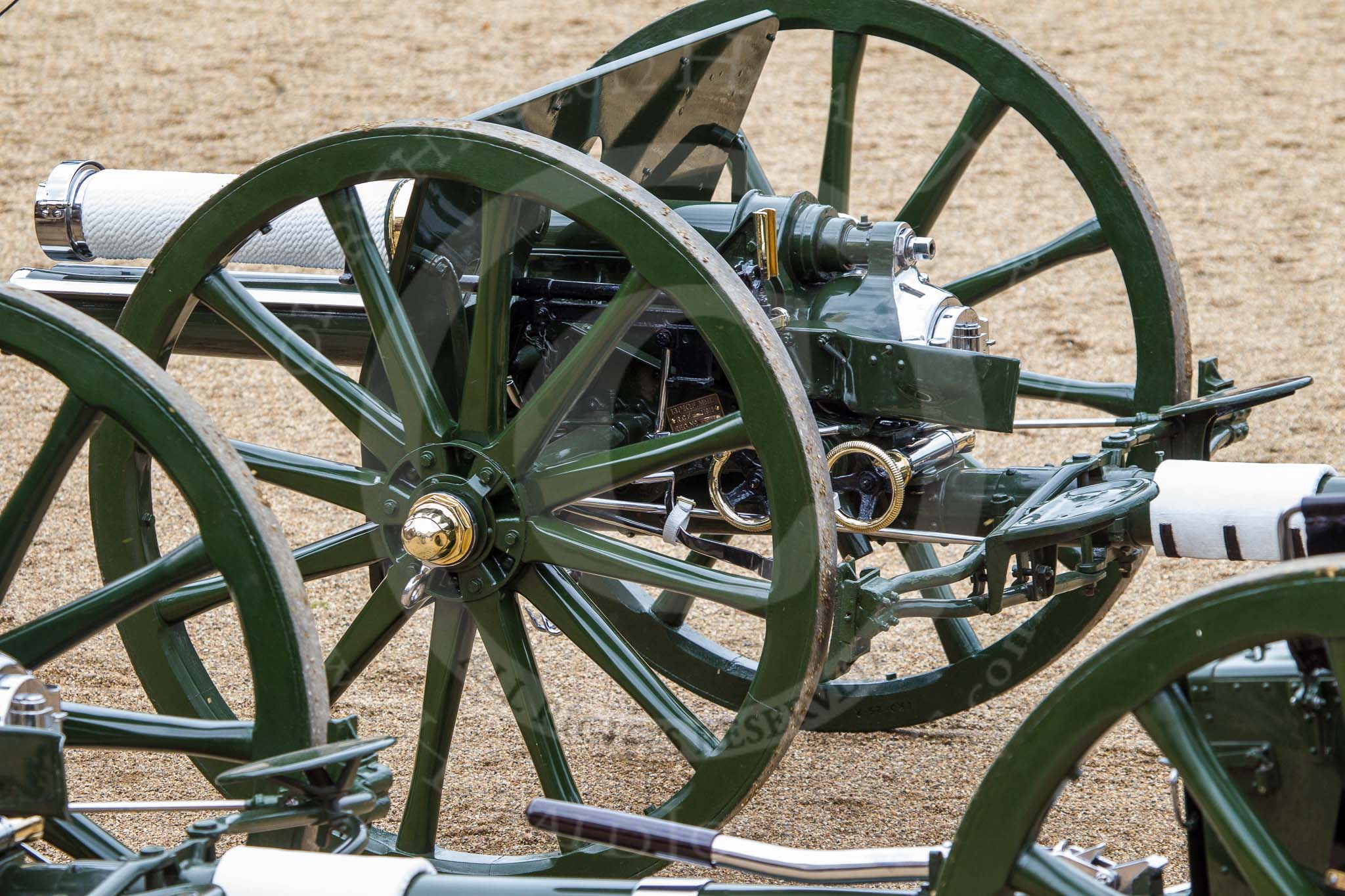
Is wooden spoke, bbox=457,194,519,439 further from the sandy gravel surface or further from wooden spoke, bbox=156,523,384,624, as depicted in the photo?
the sandy gravel surface

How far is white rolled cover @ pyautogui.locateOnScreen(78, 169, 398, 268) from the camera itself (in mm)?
2666

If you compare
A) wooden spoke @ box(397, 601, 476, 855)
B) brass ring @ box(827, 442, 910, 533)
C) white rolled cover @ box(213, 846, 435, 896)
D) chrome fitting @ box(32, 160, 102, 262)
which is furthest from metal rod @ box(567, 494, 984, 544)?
chrome fitting @ box(32, 160, 102, 262)

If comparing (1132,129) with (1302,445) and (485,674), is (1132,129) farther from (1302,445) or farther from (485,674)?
(485,674)

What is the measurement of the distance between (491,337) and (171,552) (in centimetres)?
59

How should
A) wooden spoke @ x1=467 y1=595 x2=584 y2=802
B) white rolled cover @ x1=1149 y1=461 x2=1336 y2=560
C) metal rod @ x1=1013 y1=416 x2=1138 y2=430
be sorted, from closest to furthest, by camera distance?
white rolled cover @ x1=1149 y1=461 x2=1336 y2=560 < wooden spoke @ x1=467 y1=595 x2=584 y2=802 < metal rod @ x1=1013 y1=416 x2=1138 y2=430

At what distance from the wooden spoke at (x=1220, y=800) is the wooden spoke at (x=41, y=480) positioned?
110 centimetres

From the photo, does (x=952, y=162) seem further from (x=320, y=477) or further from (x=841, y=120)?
(x=320, y=477)

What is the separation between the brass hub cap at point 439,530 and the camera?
212 centimetres

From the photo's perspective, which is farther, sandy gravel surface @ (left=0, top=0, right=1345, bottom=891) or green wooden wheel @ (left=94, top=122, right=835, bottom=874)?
sandy gravel surface @ (left=0, top=0, right=1345, bottom=891)

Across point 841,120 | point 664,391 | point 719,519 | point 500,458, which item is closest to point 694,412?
point 664,391

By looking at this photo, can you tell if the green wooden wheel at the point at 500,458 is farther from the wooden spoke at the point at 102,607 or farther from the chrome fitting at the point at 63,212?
the chrome fitting at the point at 63,212

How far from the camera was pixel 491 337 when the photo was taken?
217cm

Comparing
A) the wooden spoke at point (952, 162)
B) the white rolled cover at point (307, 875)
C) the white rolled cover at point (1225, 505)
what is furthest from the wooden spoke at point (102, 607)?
the wooden spoke at point (952, 162)

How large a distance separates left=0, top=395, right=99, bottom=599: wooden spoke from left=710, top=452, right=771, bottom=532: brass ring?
92 centimetres
